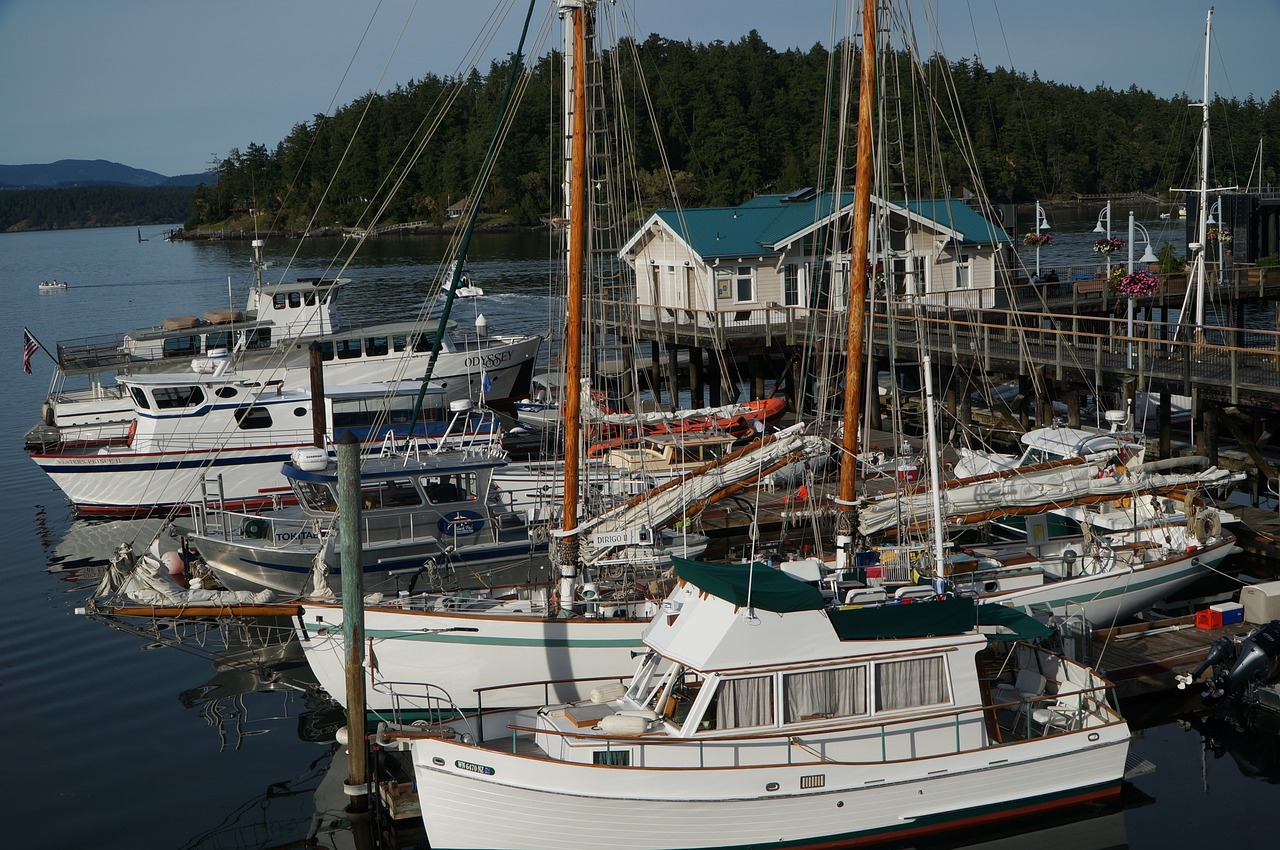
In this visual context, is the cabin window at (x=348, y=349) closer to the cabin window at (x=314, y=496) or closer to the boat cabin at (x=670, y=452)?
the boat cabin at (x=670, y=452)

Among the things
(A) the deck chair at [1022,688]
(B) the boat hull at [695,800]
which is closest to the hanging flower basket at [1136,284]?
(A) the deck chair at [1022,688]

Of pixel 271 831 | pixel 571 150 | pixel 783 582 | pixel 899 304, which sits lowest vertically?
pixel 271 831

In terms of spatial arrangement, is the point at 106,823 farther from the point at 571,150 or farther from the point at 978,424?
the point at 978,424

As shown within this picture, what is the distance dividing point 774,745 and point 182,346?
3763cm

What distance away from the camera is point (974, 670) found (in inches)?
646

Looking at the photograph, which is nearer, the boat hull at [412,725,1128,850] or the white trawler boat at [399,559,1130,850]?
the boat hull at [412,725,1128,850]

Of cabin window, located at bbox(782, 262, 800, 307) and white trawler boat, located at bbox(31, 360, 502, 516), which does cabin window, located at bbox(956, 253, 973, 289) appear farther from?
white trawler boat, located at bbox(31, 360, 502, 516)

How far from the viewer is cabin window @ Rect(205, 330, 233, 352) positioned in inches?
1841

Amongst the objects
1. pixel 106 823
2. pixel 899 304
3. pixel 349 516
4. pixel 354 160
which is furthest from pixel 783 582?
pixel 354 160

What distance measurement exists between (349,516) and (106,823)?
243 inches

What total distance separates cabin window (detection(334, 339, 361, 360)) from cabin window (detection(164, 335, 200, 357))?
18.8ft

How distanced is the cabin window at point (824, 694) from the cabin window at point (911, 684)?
256 millimetres

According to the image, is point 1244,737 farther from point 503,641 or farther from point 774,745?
point 503,641

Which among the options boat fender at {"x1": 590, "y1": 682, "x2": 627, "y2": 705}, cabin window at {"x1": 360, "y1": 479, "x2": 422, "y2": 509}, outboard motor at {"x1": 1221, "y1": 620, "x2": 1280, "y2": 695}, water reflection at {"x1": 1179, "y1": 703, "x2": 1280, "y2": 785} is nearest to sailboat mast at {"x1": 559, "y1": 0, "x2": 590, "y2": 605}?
boat fender at {"x1": 590, "y1": 682, "x2": 627, "y2": 705}
